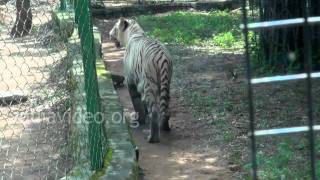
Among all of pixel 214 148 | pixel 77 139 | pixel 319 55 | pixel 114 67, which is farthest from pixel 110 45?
pixel 77 139

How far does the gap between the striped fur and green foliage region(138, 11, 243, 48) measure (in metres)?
5.09

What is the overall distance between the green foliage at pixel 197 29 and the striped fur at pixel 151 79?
5.09 meters

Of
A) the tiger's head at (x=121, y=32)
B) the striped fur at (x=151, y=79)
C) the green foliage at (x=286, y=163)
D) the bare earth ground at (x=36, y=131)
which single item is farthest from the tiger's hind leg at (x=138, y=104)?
the green foliage at (x=286, y=163)

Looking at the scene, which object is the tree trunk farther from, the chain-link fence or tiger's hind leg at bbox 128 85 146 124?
tiger's hind leg at bbox 128 85 146 124

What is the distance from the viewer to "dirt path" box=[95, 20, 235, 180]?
5070 mm

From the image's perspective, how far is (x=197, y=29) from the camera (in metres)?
13.5

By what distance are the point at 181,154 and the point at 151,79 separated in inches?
35.7

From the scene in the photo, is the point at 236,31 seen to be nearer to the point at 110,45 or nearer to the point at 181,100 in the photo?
the point at 110,45

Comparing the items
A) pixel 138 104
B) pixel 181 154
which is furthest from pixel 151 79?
pixel 181 154

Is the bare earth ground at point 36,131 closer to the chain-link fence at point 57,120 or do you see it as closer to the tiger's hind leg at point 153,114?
the chain-link fence at point 57,120

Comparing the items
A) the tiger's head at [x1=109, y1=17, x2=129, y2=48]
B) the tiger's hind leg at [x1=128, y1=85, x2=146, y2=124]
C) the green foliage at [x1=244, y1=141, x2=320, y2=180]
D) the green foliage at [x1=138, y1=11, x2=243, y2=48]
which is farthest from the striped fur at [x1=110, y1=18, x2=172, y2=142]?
the green foliage at [x1=138, y1=11, x2=243, y2=48]

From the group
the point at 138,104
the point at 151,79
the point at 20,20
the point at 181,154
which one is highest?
the point at 20,20

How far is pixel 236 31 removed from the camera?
1308 centimetres

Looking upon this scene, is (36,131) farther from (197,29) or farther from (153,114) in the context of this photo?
(197,29)
